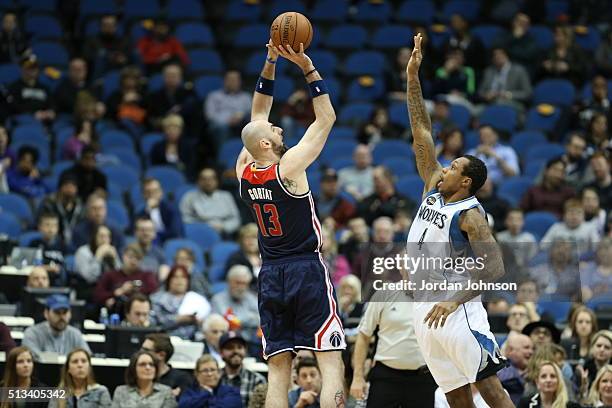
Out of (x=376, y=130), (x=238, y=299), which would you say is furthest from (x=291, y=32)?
(x=376, y=130)

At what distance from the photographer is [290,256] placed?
914cm

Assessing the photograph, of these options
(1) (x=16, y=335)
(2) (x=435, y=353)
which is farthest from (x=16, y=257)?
(2) (x=435, y=353)

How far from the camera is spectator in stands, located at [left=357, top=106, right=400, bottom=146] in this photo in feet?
58.7

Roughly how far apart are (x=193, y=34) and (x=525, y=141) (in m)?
5.49

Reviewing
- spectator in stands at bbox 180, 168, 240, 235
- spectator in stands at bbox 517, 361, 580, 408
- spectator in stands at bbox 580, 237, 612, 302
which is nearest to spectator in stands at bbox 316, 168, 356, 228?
spectator in stands at bbox 180, 168, 240, 235

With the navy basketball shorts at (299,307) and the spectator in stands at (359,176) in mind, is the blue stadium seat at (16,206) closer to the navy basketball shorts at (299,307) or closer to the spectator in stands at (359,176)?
the spectator in stands at (359,176)

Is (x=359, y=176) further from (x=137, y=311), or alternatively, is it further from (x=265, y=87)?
(x=265, y=87)

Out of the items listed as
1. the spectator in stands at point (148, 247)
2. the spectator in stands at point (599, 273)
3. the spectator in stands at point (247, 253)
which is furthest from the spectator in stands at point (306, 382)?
the spectator in stands at point (599, 273)

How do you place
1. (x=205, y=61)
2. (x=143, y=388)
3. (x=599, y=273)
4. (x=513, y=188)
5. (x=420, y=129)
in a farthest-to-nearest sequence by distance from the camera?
(x=205, y=61), (x=513, y=188), (x=599, y=273), (x=143, y=388), (x=420, y=129)

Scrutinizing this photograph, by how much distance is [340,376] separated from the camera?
9.03 m

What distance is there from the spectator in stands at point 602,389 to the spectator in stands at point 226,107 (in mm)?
8363

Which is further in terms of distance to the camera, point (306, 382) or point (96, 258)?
point (96, 258)

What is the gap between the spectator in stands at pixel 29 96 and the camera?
18.1 meters

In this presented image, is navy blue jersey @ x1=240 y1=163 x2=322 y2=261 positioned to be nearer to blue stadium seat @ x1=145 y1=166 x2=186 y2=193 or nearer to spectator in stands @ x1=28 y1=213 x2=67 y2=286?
spectator in stands @ x1=28 y1=213 x2=67 y2=286
